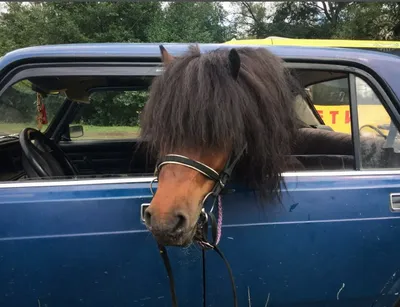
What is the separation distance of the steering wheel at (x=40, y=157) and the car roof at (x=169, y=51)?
0.57 metres

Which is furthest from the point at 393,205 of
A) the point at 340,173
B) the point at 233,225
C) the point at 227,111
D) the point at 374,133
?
the point at 227,111

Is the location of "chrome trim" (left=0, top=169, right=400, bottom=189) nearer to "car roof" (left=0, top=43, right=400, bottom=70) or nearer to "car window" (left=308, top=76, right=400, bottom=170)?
"car window" (left=308, top=76, right=400, bottom=170)

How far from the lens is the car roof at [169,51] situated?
1945mm

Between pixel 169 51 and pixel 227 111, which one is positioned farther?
pixel 169 51

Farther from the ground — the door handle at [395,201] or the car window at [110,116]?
the car window at [110,116]

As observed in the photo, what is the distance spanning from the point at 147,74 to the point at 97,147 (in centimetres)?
168

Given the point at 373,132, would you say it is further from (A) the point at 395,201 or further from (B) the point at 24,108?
(B) the point at 24,108

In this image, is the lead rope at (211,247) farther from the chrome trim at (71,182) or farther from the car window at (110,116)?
the car window at (110,116)

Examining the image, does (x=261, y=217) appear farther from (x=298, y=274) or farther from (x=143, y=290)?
(x=143, y=290)

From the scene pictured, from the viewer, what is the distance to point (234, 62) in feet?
5.25

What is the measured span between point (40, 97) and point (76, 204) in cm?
124

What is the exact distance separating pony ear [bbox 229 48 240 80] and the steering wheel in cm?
120

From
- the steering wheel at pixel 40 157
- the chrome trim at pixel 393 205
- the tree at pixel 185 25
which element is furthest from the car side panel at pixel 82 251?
the tree at pixel 185 25

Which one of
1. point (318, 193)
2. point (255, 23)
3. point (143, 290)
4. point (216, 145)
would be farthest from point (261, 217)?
point (255, 23)
